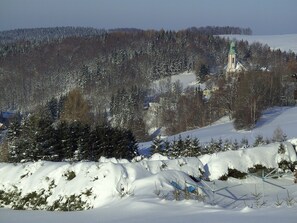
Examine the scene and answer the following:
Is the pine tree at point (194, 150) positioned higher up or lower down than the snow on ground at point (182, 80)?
higher up

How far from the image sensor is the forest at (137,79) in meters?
57.9

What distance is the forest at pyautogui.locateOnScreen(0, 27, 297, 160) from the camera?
190 ft

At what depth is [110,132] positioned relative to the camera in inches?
1163

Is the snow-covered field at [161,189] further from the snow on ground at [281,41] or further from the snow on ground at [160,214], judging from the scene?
the snow on ground at [281,41]

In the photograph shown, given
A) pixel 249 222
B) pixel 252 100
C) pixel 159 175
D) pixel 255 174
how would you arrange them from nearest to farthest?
pixel 249 222, pixel 159 175, pixel 255 174, pixel 252 100

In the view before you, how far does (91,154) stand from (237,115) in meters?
25.1

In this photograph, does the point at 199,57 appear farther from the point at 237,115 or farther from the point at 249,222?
the point at 249,222

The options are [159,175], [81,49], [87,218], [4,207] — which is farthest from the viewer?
[81,49]

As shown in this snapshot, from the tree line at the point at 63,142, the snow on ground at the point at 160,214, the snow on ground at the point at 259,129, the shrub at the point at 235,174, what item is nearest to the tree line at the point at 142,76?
the snow on ground at the point at 259,129

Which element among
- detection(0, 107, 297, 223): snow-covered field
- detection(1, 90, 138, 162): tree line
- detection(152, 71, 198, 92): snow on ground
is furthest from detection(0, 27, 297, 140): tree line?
detection(0, 107, 297, 223): snow-covered field

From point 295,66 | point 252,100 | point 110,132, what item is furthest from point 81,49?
point 110,132

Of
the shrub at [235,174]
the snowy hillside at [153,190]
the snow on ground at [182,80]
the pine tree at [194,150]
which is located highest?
the snowy hillside at [153,190]

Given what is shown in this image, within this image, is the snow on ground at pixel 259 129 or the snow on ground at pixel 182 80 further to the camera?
the snow on ground at pixel 182 80

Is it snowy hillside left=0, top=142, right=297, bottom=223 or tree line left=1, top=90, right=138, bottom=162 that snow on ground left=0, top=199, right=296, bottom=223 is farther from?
tree line left=1, top=90, right=138, bottom=162
